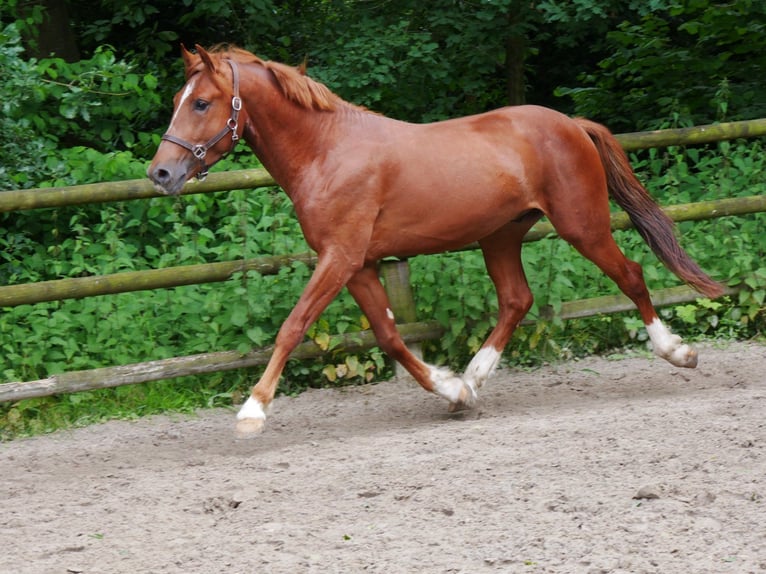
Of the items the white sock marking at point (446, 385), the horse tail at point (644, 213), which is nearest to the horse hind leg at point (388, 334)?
the white sock marking at point (446, 385)

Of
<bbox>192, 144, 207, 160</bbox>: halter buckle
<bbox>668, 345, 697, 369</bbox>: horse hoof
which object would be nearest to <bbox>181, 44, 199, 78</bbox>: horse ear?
<bbox>192, 144, 207, 160</bbox>: halter buckle

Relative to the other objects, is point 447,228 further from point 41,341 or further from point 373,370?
point 41,341

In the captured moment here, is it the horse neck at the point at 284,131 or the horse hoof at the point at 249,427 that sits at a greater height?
the horse neck at the point at 284,131

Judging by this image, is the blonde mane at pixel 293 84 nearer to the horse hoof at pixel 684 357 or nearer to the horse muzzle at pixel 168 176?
the horse muzzle at pixel 168 176

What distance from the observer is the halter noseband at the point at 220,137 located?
16.0 ft

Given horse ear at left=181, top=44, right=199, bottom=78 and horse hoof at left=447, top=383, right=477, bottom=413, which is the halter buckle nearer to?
horse ear at left=181, top=44, right=199, bottom=78

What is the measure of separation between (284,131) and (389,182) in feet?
1.93

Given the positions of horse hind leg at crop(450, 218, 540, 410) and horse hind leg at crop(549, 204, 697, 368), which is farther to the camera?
horse hind leg at crop(450, 218, 540, 410)

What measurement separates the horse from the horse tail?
0.02m

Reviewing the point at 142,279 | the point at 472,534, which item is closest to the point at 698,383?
the point at 472,534

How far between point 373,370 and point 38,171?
2984 millimetres

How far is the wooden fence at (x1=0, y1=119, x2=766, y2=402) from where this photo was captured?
5.64m

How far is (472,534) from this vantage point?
3680 millimetres

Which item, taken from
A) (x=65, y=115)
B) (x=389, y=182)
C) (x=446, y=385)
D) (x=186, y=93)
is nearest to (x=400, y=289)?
(x=446, y=385)
